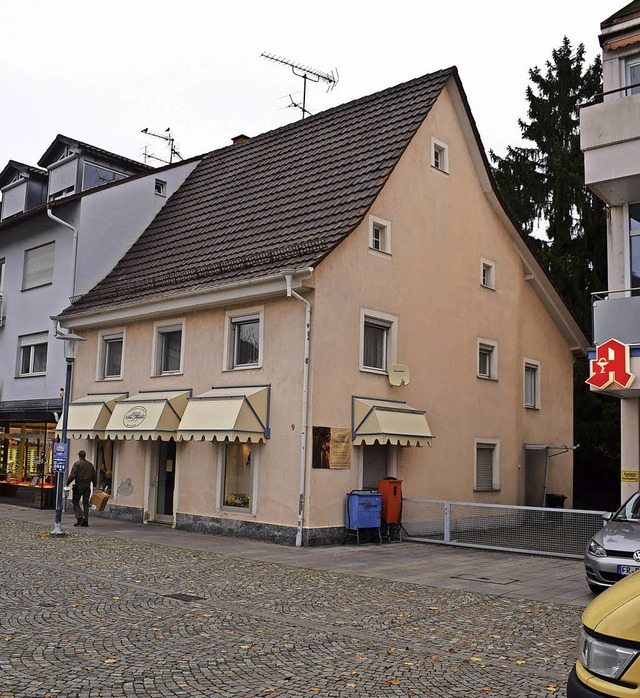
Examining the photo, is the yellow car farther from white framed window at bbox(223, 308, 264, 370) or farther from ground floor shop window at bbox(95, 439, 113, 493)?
ground floor shop window at bbox(95, 439, 113, 493)

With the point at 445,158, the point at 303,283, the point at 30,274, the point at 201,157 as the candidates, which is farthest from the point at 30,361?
the point at 445,158

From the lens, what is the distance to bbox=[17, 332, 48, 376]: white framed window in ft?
81.9

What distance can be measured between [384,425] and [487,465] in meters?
5.77

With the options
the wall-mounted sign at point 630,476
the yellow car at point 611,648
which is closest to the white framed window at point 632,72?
the wall-mounted sign at point 630,476

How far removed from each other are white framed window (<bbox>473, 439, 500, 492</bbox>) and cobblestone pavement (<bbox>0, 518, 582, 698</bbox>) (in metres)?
9.68

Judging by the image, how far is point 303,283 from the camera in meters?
17.1

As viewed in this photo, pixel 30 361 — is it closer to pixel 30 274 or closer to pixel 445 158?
pixel 30 274

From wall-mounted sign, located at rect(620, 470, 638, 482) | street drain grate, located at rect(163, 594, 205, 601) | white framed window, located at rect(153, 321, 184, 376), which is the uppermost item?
white framed window, located at rect(153, 321, 184, 376)

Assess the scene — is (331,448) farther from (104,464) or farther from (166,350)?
(104,464)

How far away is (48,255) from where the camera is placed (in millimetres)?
24922

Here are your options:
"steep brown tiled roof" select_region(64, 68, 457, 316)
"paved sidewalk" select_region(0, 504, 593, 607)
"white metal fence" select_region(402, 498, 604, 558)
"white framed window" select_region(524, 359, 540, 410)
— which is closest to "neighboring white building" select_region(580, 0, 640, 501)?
"white metal fence" select_region(402, 498, 604, 558)

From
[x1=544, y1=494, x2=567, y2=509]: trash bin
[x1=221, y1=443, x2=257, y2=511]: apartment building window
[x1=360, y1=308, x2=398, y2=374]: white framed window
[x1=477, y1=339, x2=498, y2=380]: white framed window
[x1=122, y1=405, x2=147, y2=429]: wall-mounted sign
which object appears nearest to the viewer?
[x1=221, y1=443, x2=257, y2=511]: apartment building window

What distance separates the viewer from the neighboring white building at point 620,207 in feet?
48.2

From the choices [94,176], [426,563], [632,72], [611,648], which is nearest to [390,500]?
[426,563]
